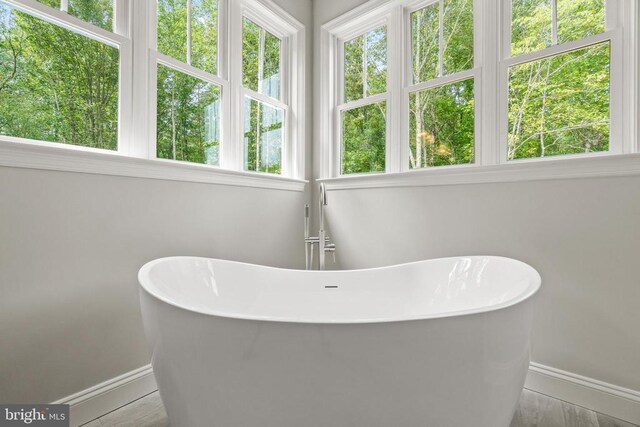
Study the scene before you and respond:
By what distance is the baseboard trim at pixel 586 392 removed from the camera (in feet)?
4.62

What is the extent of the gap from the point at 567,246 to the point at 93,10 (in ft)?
8.32

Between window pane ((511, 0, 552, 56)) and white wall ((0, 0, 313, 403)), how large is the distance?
6.52ft

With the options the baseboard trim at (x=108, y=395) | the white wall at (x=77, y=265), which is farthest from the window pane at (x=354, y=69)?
the baseboard trim at (x=108, y=395)

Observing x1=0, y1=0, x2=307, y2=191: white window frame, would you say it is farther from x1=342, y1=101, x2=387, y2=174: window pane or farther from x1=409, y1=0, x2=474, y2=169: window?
x1=409, y1=0, x2=474, y2=169: window

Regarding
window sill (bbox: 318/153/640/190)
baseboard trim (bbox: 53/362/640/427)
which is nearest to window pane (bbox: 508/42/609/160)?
window sill (bbox: 318/153/640/190)

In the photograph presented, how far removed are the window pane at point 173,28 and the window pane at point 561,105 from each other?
1.90m

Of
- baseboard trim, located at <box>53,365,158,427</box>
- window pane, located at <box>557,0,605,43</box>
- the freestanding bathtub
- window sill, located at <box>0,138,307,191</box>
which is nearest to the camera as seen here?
the freestanding bathtub

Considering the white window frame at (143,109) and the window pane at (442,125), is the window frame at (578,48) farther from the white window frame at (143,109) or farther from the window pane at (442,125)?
the white window frame at (143,109)

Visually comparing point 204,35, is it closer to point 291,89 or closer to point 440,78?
point 291,89

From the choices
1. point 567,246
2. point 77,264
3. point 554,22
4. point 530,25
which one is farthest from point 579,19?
point 77,264

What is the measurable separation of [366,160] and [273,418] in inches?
77.0

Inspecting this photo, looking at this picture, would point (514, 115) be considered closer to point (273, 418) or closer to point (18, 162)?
point (273, 418)

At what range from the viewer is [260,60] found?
2443 mm

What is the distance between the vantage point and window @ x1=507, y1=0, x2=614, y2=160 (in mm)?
1573
